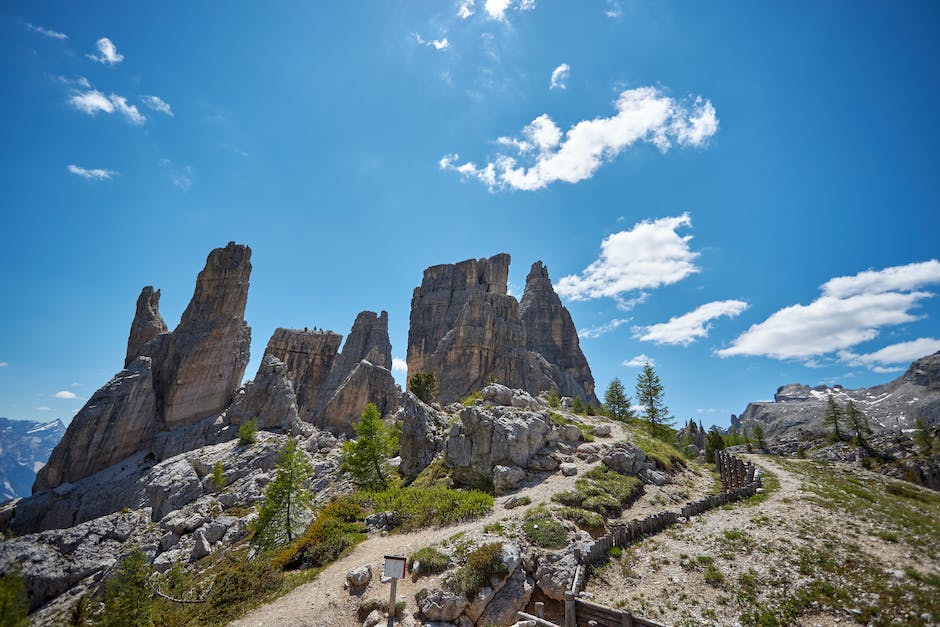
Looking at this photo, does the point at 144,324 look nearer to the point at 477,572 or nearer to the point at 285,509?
the point at 285,509

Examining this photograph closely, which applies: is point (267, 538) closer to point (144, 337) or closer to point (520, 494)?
point (520, 494)

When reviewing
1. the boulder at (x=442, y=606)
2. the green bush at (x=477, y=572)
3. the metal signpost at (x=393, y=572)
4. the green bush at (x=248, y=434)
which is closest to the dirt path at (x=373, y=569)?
the boulder at (x=442, y=606)

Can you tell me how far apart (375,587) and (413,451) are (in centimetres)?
2149

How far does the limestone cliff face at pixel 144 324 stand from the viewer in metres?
77.4

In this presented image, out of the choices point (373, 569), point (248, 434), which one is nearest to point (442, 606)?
point (373, 569)

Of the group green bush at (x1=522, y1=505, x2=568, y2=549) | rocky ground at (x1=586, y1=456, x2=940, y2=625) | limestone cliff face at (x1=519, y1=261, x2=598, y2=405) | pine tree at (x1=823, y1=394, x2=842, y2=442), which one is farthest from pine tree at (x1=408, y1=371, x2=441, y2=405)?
pine tree at (x1=823, y1=394, x2=842, y2=442)

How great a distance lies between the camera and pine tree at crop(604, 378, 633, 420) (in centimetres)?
6131

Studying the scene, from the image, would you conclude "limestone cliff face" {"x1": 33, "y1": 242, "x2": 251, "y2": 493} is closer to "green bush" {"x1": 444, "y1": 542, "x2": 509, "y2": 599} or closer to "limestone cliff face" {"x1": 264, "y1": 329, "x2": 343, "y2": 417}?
"limestone cliff face" {"x1": 264, "y1": 329, "x2": 343, "y2": 417}

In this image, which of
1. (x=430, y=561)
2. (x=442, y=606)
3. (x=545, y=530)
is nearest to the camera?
(x=442, y=606)

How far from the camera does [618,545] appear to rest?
774 inches

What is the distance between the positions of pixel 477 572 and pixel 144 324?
89.2 meters

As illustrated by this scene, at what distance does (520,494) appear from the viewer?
27984 mm

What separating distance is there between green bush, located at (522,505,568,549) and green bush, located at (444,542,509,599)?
2450 mm

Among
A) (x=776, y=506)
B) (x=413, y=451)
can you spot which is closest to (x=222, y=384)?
(x=413, y=451)
